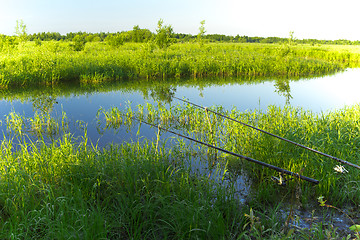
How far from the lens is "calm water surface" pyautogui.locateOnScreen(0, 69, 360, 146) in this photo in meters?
9.24

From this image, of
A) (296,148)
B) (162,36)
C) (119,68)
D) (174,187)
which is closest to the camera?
(174,187)

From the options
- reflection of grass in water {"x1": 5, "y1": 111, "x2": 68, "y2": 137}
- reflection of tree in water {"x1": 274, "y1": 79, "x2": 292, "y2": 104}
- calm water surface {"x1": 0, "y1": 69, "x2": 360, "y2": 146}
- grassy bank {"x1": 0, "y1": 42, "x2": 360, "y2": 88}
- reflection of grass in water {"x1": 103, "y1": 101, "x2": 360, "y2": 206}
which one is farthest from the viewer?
grassy bank {"x1": 0, "y1": 42, "x2": 360, "y2": 88}

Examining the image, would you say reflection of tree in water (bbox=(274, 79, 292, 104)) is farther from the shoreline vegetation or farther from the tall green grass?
the tall green grass

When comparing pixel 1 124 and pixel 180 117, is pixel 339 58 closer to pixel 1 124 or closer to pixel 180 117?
pixel 180 117

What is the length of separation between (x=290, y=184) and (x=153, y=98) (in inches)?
316

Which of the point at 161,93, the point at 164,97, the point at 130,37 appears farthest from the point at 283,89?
the point at 130,37

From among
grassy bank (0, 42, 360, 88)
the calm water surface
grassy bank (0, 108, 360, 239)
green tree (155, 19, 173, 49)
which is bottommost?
grassy bank (0, 108, 360, 239)

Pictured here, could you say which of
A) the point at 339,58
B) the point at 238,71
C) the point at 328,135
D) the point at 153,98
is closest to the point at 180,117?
the point at 153,98

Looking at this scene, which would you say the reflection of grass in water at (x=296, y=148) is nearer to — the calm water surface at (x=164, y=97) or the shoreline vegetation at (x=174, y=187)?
the shoreline vegetation at (x=174, y=187)

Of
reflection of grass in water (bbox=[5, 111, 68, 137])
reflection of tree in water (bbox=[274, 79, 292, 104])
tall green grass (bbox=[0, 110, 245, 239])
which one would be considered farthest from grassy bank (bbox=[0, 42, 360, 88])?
tall green grass (bbox=[0, 110, 245, 239])

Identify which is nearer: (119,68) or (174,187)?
(174,187)

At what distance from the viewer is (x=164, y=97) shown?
467 inches

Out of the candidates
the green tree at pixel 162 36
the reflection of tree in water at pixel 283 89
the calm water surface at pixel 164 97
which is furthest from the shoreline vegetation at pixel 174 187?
the green tree at pixel 162 36

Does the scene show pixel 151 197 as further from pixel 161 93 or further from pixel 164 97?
pixel 161 93
